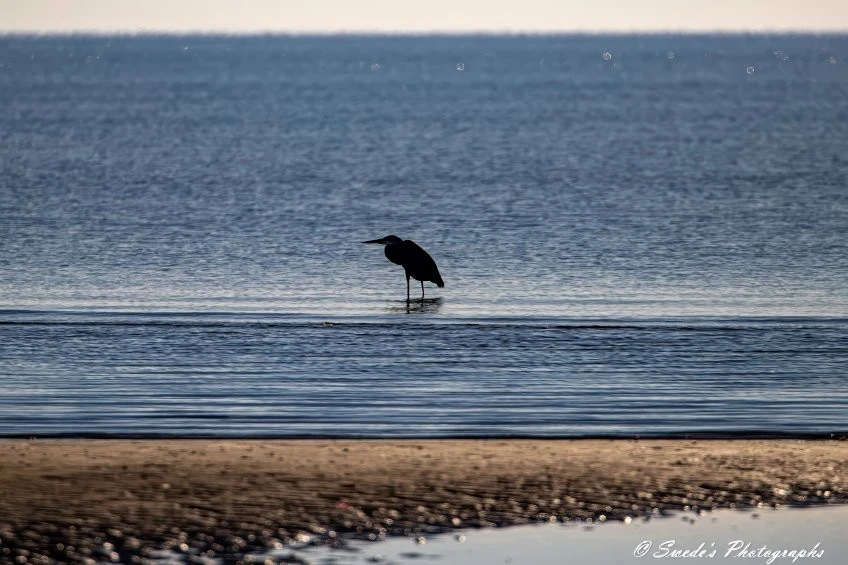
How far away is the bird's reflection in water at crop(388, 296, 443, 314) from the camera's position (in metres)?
27.3

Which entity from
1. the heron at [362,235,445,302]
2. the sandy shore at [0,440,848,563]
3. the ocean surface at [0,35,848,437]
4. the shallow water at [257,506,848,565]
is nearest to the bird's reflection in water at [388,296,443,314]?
the ocean surface at [0,35,848,437]

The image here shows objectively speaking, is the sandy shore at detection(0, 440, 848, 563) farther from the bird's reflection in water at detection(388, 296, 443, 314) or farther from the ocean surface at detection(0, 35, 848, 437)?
the bird's reflection in water at detection(388, 296, 443, 314)

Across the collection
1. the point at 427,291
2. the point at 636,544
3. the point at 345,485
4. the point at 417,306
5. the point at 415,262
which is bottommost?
the point at 636,544

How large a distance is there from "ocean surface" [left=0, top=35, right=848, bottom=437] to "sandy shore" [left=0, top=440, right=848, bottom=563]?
1.32 metres

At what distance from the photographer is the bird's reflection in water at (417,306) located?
27.3m

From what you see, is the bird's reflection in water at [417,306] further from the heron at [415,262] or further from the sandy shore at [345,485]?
the sandy shore at [345,485]

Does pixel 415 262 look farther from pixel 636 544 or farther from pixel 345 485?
pixel 636 544

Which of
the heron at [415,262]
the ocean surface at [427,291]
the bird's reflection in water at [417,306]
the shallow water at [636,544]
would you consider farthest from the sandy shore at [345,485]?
the heron at [415,262]

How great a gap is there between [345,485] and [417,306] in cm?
1380

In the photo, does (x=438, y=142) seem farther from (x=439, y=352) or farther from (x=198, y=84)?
(x=198, y=84)

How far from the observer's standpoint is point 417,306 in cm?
2800

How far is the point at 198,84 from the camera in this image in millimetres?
170750

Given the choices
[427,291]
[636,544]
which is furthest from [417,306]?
[636,544]

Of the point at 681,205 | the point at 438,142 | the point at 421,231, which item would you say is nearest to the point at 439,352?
the point at 421,231
